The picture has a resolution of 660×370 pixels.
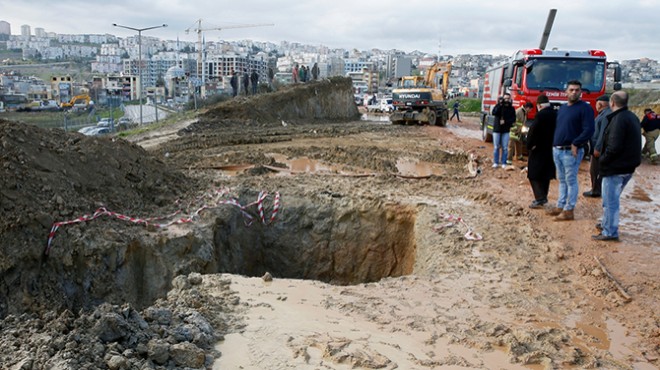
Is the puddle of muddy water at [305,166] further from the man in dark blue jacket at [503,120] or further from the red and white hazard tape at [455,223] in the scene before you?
the red and white hazard tape at [455,223]

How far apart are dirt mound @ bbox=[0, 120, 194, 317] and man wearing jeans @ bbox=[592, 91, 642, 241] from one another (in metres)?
6.27

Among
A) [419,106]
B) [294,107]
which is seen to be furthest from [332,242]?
[294,107]

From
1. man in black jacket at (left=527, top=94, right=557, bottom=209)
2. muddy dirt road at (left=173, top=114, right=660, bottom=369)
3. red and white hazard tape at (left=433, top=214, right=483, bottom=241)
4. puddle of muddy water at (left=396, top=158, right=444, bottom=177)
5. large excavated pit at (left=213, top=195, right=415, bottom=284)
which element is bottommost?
large excavated pit at (left=213, top=195, right=415, bottom=284)

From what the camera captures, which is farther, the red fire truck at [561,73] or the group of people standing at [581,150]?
the red fire truck at [561,73]

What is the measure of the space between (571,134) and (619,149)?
0.96 m

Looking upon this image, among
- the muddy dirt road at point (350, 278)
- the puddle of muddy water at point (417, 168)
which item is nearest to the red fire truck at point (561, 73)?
the puddle of muddy water at point (417, 168)

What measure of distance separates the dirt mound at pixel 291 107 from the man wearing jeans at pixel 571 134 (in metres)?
15.9

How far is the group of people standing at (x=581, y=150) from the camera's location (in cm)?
657

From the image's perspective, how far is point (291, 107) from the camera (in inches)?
1162

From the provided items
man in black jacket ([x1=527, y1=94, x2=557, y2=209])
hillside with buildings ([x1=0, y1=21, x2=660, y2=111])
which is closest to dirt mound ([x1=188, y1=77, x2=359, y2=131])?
hillside with buildings ([x1=0, y1=21, x2=660, y2=111])

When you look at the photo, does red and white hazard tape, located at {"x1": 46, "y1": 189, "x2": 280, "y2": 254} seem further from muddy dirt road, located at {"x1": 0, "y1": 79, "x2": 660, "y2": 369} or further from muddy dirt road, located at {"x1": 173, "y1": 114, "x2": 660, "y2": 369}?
muddy dirt road, located at {"x1": 173, "y1": 114, "x2": 660, "y2": 369}

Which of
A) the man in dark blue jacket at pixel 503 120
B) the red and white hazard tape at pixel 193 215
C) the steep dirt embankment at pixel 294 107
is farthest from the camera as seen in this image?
the steep dirt embankment at pixel 294 107

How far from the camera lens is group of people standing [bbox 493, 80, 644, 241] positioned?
6574 mm

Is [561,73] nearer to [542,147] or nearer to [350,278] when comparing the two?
[542,147]
